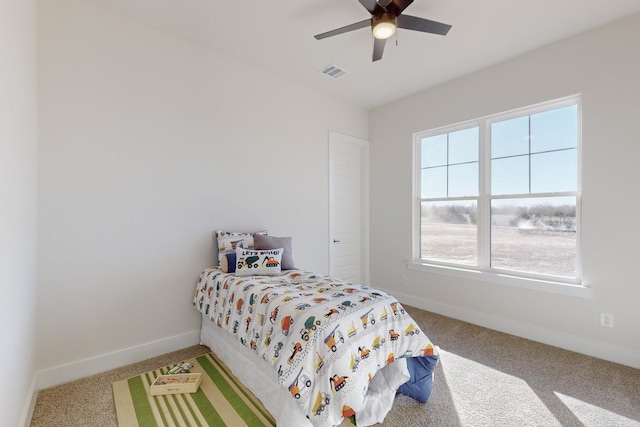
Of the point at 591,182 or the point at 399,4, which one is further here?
the point at 591,182

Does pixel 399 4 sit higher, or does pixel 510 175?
pixel 399 4

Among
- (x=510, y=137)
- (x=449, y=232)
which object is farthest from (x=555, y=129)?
(x=449, y=232)

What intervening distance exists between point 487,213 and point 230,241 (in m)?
2.88

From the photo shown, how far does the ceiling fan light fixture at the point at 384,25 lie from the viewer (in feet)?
6.55

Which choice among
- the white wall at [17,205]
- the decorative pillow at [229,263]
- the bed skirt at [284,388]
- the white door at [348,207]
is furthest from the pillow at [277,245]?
the white wall at [17,205]

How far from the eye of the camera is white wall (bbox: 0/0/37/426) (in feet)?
4.26

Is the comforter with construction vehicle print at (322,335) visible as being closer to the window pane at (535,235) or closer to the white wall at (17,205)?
the white wall at (17,205)

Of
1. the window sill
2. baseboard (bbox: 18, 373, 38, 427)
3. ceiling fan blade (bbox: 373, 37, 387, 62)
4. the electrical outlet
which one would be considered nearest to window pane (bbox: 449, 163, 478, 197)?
the window sill

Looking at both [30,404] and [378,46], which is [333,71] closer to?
[378,46]

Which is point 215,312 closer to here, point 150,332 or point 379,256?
point 150,332

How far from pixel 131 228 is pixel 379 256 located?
319 cm

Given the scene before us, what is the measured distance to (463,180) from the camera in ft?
11.5

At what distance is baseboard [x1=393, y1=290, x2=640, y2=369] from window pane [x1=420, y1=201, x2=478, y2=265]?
1.94 ft

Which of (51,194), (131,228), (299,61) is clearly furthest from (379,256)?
(51,194)
